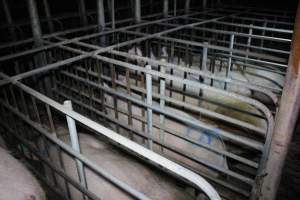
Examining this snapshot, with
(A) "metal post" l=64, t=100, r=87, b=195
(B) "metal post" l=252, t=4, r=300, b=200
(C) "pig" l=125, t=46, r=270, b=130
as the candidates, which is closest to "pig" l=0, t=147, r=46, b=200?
(A) "metal post" l=64, t=100, r=87, b=195

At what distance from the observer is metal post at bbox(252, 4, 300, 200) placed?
5.37 feet

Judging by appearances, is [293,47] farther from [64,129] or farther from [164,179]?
[64,129]

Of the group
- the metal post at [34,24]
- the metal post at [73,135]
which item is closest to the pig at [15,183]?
the metal post at [73,135]

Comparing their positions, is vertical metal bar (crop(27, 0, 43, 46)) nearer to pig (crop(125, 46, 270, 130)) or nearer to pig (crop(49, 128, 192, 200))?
pig (crop(125, 46, 270, 130))

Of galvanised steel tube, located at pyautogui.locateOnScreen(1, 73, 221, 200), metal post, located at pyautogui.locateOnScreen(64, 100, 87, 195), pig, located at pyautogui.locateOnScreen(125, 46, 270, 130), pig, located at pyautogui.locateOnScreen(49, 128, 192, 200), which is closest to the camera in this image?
galvanised steel tube, located at pyautogui.locateOnScreen(1, 73, 221, 200)

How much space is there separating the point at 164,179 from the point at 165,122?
0.83m

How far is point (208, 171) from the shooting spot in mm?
3350

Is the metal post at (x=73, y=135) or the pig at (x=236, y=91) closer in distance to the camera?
the metal post at (x=73, y=135)

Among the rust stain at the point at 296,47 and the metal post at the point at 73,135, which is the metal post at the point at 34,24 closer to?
the metal post at the point at 73,135

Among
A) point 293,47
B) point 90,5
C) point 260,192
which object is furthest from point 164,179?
point 90,5

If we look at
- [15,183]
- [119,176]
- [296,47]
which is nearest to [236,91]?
[119,176]

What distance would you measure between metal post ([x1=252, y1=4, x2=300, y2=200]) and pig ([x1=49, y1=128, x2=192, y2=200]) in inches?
33.1

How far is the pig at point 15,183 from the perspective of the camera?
2.04 meters

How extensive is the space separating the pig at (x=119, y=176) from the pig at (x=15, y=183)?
41 cm
